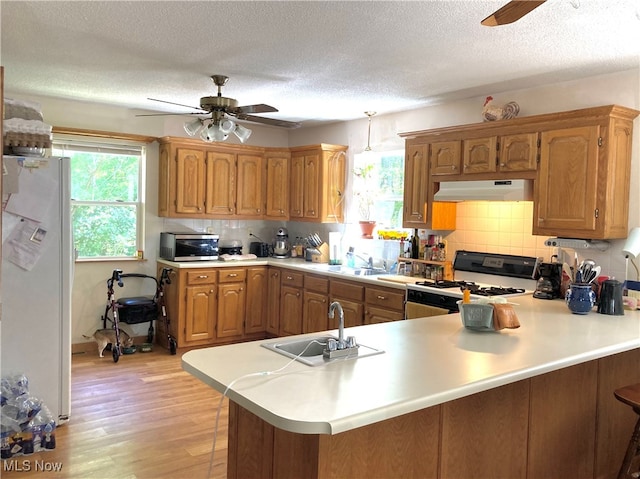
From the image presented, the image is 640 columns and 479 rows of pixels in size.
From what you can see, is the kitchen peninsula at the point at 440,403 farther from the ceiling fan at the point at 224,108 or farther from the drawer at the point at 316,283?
the drawer at the point at 316,283

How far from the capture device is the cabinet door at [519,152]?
3.74m

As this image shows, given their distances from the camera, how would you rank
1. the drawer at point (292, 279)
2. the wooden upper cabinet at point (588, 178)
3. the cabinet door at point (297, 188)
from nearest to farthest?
the wooden upper cabinet at point (588, 178)
the drawer at point (292, 279)
the cabinet door at point (297, 188)

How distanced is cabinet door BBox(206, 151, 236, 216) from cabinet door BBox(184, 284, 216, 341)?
0.89m

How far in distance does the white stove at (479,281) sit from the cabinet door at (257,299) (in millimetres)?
2017

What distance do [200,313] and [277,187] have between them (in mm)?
1703

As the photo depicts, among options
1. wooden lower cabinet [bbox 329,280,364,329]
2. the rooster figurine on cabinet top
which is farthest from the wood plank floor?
the rooster figurine on cabinet top

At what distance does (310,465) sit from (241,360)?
0.46 metres

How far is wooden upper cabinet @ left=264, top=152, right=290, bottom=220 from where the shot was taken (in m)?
6.13

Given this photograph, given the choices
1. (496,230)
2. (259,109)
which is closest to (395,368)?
(259,109)

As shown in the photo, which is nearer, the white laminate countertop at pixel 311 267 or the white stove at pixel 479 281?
the white stove at pixel 479 281

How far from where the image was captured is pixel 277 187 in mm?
6172

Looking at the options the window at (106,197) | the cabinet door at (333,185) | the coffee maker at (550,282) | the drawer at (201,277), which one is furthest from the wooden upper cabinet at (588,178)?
the window at (106,197)

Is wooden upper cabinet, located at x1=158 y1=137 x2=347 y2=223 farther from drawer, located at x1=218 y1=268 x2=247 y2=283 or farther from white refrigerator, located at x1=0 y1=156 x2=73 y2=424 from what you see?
white refrigerator, located at x1=0 y1=156 x2=73 y2=424

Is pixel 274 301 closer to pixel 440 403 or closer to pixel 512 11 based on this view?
pixel 440 403
